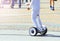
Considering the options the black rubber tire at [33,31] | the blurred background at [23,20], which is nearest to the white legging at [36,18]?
the black rubber tire at [33,31]

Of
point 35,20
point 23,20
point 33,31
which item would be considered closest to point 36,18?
point 35,20

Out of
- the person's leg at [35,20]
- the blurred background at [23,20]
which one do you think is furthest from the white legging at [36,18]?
the blurred background at [23,20]

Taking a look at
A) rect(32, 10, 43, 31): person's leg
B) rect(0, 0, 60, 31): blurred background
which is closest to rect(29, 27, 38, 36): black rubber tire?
rect(32, 10, 43, 31): person's leg

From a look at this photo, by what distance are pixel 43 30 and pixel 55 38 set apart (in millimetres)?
665

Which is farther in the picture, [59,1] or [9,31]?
[59,1]

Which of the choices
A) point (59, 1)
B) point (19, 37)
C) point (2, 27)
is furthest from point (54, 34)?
point (59, 1)

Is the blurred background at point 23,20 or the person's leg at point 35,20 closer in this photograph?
the person's leg at point 35,20

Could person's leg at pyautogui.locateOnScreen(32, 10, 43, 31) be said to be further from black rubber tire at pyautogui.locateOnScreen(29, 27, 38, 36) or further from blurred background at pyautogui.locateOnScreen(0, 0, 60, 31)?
blurred background at pyautogui.locateOnScreen(0, 0, 60, 31)

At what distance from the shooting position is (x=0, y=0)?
32938mm

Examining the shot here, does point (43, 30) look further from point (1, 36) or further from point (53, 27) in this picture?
point (53, 27)

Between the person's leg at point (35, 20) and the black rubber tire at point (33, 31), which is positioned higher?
the person's leg at point (35, 20)

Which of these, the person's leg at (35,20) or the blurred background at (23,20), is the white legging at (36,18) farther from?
the blurred background at (23,20)

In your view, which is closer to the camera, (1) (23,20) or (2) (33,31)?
(2) (33,31)

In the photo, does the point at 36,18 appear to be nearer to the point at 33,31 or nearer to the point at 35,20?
the point at 35,20
